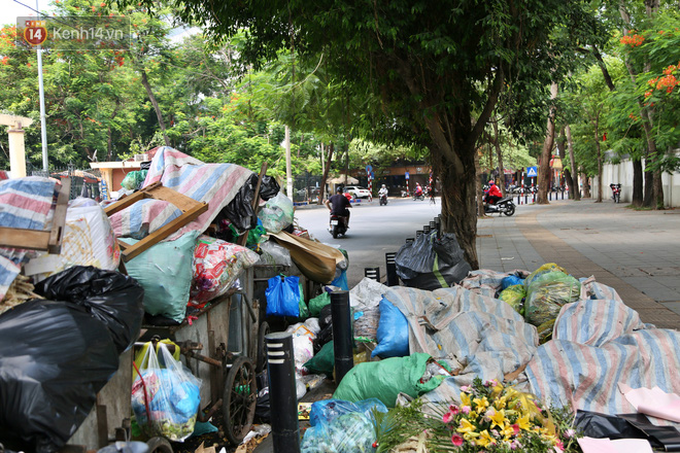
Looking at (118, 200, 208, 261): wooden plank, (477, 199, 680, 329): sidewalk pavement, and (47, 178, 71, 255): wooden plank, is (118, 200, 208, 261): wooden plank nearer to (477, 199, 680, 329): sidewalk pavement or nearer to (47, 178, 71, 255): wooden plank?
(47, 178, 71, 255): wooden plank

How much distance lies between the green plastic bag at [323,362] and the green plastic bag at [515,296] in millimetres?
2191

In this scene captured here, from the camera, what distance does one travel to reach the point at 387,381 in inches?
150

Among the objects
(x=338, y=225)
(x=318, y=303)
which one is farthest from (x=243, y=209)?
(x=338, y=225)

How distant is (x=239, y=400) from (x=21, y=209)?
1.96 m

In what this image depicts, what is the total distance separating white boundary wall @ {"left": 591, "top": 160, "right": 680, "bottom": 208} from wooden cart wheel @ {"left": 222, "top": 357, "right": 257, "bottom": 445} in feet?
80.7

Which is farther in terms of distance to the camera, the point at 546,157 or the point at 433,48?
the point at 546,157

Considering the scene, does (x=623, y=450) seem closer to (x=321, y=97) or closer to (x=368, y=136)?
(x=368, y=136)

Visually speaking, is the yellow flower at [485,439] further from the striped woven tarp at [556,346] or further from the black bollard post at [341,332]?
the black bollard post at [341,332]

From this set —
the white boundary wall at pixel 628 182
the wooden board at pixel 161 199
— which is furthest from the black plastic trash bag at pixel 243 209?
the white boundary wall at pixel 628 182

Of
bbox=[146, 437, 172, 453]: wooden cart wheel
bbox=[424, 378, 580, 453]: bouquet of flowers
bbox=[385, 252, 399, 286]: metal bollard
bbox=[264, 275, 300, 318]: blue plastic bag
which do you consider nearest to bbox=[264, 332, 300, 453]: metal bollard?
bbox=[146, 437, 172, 453]: wooden cart wheel

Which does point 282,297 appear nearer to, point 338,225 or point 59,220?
point 59,220

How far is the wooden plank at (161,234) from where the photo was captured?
3383 millimetres

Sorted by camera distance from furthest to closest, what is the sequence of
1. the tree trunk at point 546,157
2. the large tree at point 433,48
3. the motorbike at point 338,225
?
the tree trunk at point 546,157 < the motorbike at point 338,225 < the large tree at point 433,48

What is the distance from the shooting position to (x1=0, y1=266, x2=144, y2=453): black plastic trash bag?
6.34ft
